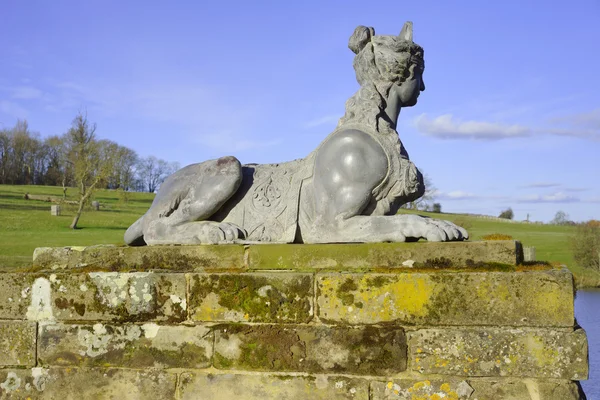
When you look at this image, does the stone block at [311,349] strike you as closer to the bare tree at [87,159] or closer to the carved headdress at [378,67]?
the carved headdress at [378,67]

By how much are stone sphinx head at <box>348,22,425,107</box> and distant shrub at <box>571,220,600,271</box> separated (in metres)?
26.8

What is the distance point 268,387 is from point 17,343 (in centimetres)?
206

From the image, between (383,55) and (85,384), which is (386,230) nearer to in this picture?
(383,55)

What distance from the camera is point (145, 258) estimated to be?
4777 mm

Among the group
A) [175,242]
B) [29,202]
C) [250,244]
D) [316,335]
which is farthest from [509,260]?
[29,202]

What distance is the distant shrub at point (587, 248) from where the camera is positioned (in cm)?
2908

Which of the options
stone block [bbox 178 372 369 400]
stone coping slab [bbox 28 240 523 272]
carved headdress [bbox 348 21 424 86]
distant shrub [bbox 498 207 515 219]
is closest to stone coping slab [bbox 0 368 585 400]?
stone block [bbox 178 372 369 400]

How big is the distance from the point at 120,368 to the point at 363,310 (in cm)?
191

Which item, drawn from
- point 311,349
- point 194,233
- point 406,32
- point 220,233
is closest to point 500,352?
point 311,349

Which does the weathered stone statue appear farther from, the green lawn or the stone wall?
the green lawn

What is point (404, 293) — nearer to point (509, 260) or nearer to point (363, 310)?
point (363, 310)

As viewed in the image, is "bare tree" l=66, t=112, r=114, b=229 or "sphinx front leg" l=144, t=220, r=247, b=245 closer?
"sphinx front leg" l=144, t=220, r=247, b=245

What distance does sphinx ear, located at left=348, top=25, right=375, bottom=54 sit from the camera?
17.9ft

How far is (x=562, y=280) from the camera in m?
3.84
